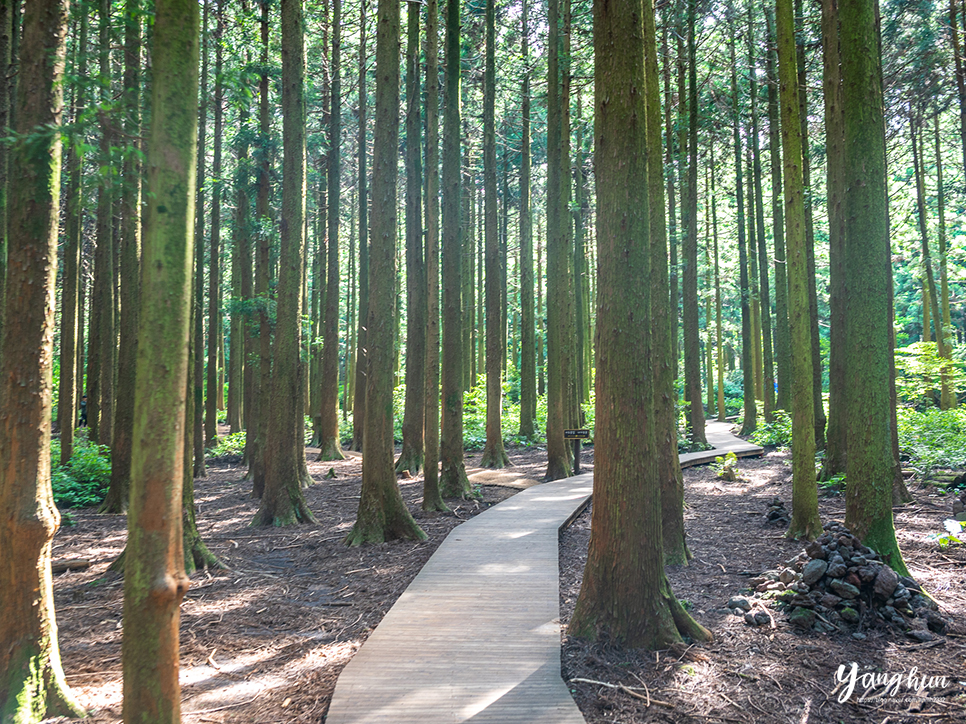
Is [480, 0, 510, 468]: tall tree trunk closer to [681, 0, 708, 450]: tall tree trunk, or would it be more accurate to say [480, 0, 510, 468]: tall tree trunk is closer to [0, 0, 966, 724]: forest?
[0, 0, 966, 724]: forest

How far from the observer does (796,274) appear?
675 centimetres

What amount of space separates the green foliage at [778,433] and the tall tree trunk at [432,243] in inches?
454

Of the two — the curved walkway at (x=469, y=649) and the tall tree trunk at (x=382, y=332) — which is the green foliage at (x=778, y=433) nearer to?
the curved walkway at (x=469, y=649)

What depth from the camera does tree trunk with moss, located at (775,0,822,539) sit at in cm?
683

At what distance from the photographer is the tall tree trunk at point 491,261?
13172 mm

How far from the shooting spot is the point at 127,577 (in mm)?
2365

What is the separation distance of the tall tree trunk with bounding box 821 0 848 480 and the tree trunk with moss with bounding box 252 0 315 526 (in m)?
7.60

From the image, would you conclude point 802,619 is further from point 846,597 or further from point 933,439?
point 933,439

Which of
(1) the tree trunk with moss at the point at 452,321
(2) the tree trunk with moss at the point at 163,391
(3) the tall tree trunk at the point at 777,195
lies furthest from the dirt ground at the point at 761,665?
(3) the tall tree trunk at the point at 777,195

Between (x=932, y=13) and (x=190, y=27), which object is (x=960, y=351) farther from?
(x=190, y=27)

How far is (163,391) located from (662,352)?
17.2ft

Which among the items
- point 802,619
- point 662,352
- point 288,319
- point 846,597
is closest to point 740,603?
point 802,619

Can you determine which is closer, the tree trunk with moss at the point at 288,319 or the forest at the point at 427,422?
the forest at the point at 427,422

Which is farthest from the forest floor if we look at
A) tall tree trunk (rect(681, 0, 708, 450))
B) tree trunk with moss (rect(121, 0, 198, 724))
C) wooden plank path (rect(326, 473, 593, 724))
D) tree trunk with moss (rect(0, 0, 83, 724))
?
tall tree trunk (rect(681, 0, 708, 450))
